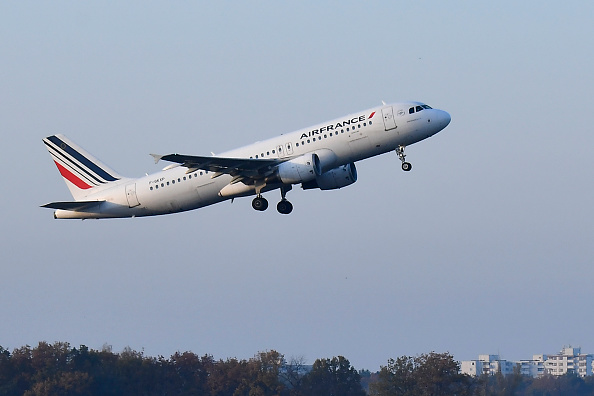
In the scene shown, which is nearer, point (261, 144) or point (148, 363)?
point (261, 144)

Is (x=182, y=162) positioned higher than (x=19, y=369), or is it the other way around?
(x=182, y=162)

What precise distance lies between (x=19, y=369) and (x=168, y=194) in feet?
138

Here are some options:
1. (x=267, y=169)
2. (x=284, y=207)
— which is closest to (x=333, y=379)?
(x=284, y=207)

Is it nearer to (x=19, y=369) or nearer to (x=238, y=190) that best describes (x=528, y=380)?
(x=19, y=369)

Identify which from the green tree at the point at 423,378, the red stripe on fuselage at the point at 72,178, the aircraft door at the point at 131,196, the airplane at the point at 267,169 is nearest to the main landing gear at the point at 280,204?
the airplane at the point at 267,169

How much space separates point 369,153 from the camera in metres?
65.4

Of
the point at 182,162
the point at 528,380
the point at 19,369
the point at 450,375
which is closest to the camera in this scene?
the point at 182,162

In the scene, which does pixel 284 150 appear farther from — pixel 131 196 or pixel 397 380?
pixel 397 380

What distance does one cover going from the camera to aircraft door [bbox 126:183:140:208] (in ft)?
230

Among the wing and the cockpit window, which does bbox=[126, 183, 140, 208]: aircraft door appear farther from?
the cockpit window

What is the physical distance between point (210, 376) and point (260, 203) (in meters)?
40.1

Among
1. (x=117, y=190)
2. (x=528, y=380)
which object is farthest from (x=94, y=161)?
(x=528, y=380)

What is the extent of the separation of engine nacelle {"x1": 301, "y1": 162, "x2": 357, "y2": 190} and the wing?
15.7 ft

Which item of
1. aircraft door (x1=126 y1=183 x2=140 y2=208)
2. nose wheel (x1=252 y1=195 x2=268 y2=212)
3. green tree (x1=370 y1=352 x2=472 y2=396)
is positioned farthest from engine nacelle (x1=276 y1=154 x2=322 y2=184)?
green tree (x1=370 y1=352 x2=472 y2=396)
